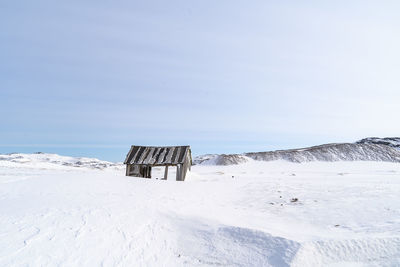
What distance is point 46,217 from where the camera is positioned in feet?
30.9

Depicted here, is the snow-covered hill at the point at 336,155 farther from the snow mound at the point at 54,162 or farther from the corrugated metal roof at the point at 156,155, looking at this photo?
the snow mound at the point at 54,162

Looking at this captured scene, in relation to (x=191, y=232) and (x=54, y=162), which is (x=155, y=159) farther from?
(x=54, y=162)

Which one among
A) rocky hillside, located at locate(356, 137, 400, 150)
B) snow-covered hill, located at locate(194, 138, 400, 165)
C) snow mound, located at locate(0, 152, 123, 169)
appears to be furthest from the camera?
rocky hillside, located at locate(356, 137, 400, 150)

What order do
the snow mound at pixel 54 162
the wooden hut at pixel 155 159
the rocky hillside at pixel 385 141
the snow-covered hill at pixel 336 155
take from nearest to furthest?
the wooden hut at pixel 155 159
the snow mound at pixel 54 162
the snow-covered hill at pixel 336 155
the rocky hillside at pixel 385 141

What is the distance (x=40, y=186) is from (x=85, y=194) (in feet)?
13.8

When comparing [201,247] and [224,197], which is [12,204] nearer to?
[201,247]

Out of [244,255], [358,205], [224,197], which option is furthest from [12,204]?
[358,205]

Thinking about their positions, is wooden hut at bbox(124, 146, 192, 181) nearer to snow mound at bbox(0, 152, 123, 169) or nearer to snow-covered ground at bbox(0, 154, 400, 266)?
snow-covered ground at bbox(0, 154, 400, 266)

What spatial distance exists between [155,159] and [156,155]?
0.65 m

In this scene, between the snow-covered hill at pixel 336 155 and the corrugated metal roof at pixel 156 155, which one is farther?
the snow-covered hill at pixel 336 155

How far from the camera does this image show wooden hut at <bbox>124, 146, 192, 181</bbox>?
27.2 metres

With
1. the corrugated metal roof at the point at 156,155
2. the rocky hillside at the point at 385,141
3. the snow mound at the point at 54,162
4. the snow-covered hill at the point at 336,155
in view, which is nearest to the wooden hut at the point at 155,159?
the corrugated metal roof at the point at 156,155

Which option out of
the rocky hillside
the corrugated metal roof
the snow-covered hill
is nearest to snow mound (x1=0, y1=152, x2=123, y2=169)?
the corrugated metal roof

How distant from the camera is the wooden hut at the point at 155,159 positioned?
27.2 meters
